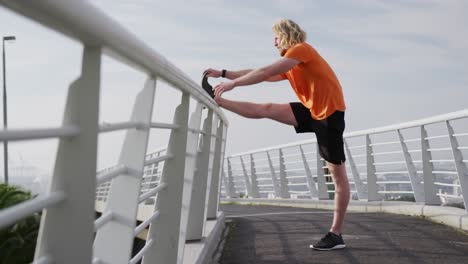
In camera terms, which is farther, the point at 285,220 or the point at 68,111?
the point at 285,220

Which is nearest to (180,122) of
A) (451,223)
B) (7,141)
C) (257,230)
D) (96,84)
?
(96,84)

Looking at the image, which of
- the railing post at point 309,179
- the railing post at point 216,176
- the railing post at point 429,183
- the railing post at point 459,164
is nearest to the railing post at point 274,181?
the railing post at point 309,179

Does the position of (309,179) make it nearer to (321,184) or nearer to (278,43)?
(321,184)

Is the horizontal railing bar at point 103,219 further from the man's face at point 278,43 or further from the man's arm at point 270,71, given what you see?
the man's face at point 278,43

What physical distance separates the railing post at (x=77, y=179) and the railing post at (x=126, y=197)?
0.62 meters

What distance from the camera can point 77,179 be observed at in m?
1.96

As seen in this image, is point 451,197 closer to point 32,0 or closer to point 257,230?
point 257,230

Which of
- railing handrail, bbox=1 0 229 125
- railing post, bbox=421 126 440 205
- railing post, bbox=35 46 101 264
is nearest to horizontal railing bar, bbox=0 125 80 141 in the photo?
railing post, bbox=35 46 101 264

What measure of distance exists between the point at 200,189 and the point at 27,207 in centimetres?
472

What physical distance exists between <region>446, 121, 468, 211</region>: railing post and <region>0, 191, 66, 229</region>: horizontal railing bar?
22.7 feet

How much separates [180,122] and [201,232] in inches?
92.0

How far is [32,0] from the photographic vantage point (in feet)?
4.76

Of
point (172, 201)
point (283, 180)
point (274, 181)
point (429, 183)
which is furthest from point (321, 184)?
point (172, 201)

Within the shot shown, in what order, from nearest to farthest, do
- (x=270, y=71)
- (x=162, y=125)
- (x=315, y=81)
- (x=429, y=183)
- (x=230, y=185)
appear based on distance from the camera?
1. (x=162, y=125)
2. (x=270, y=71)
3. (x=315, y=81)
4. (x=429, y=183)
5. (x=230, y=185)
